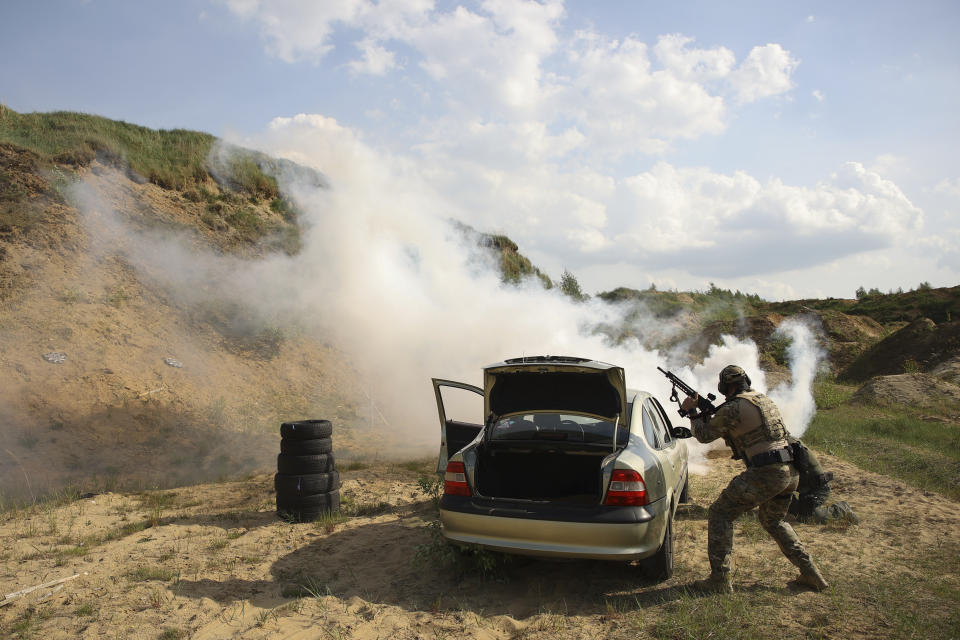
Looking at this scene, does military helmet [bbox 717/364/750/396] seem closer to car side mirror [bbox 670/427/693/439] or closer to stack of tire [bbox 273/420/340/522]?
car side mirror [bbox 670/427/693/439]

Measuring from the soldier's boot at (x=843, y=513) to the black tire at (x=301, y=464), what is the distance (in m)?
5.91

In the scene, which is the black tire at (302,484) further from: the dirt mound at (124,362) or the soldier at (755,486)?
the soldier at (755,486)

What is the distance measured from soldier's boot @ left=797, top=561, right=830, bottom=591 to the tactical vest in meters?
0.97

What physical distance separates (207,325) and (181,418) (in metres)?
4.16

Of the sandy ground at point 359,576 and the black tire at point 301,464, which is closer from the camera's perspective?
the sandy ground at point 359,576

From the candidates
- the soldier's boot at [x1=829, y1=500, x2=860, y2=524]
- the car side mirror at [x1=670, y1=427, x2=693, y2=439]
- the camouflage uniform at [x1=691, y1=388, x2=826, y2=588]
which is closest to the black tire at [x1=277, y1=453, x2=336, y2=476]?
the car side mirror at [x1=670, y1=427, x2=693, y2=439]

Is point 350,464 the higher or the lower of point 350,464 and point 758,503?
the lower

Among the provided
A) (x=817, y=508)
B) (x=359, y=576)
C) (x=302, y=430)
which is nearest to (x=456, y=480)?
(x=359, y=576)

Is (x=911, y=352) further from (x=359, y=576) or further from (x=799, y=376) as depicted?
(x=359, y=576)

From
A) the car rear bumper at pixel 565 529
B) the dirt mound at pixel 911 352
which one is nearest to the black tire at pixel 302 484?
the car rear bumper at pixel 565 529

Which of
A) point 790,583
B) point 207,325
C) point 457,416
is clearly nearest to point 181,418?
point 207,325

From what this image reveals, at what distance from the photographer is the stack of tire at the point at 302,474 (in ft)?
21.6

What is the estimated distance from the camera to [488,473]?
495 cm

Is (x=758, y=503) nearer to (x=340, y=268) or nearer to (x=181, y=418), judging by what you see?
(x=181, y=418)
